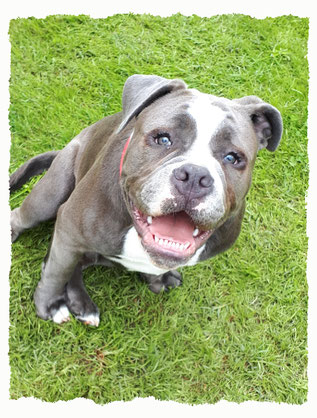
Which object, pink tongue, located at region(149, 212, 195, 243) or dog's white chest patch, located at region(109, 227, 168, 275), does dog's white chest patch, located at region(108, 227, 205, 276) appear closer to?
dog's white chest patch, located at region(109, 227, 168, 275)

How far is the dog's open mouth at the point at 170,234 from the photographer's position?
2.59m

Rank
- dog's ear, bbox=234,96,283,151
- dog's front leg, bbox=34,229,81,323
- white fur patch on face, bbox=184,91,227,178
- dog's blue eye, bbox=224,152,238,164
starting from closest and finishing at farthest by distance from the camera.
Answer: white fur patch on face, bbox=184,91,227,178, dog's blue eye, bbox=224,152,238,164, dog's ear, bbox=234,96,283,151, dog's front leg, bbox=34,229,81,323

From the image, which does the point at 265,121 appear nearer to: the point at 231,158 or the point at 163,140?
the point at 231,158

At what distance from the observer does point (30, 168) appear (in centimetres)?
411

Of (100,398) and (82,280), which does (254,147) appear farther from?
(100,398)

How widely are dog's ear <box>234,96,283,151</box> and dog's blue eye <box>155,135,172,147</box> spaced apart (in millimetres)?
620

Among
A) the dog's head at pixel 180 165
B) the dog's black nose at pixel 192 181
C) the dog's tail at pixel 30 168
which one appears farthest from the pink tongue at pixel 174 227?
the dog's tail at pixel 30 168

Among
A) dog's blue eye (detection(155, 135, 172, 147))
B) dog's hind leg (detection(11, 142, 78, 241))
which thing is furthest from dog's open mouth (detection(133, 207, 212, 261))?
dog's hind leg (detection(11, 142, 78, 241))

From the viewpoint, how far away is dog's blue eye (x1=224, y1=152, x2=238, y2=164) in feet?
8.90

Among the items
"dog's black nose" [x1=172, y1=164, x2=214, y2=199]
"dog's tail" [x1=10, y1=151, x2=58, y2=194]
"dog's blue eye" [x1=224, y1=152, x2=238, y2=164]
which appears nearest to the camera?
"dog's black nose" [x1=172, y1=164, x2=214, y2=199]

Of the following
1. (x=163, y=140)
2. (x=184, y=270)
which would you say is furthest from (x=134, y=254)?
A: (x=184, y=270)

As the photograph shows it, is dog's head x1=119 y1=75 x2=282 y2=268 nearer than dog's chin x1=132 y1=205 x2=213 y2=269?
Yes

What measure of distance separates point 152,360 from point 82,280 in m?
0.86

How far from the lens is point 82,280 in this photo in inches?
159
